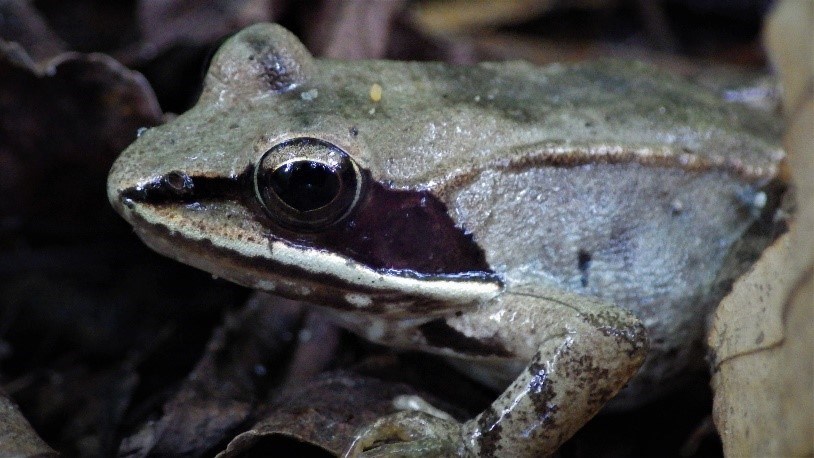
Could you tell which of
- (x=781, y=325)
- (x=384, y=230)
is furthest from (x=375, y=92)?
(x=781, y=325)

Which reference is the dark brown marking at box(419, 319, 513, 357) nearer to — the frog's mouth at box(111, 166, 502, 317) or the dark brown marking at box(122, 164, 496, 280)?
the frog's mouth at box(111, 166, 502, 317)

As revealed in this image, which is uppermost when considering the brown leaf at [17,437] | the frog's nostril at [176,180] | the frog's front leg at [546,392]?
the frog's nostril at [176,180]

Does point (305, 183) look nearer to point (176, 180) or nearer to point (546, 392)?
point (176, 180)

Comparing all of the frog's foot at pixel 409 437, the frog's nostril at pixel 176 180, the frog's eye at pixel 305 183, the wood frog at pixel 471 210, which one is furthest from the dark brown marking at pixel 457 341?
the frog's nostril at pixel 176 180

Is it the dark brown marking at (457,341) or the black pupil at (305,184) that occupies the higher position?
the black pupil at (305,184)

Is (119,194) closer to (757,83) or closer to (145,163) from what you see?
(145,163)

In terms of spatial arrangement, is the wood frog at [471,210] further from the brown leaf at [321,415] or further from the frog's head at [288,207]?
the brown leaf at [321,415]

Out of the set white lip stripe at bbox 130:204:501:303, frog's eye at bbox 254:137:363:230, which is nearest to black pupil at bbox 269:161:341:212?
frog's eye at bbox 254:137:363:230

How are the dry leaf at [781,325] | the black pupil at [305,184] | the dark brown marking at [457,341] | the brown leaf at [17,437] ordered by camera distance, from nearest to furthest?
the dry leaf at [781,325]
the brown leaf at [17,437]
the black pupil at [305,184]
the dark brown marking at [457,341]
